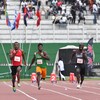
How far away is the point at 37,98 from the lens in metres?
19.2

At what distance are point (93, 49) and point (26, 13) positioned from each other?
19.7 feet

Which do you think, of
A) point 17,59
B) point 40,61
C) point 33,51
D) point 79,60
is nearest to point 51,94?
point 40,61

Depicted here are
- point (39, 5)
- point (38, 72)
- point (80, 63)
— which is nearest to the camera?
point (38, 72)

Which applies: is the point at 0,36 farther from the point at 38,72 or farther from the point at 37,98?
the point at 37,98

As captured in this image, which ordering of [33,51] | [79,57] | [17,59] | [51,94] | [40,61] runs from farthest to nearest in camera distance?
[33,51]
[79,57]
[40,61]
[17,59]
[51,94]

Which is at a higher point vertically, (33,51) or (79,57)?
(79,57)

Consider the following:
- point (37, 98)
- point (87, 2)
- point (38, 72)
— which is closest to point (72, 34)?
point (87, 2)

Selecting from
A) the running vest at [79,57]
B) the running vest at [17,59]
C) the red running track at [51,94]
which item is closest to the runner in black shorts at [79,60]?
the running vest at [79,57]

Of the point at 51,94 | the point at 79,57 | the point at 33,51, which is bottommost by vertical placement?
the point at 33,51

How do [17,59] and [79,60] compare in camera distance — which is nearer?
[17,59]

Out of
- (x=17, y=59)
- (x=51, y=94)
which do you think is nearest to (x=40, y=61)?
(x=17, y=59)

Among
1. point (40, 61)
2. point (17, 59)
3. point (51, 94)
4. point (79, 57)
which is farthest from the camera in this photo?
point (79, 57)

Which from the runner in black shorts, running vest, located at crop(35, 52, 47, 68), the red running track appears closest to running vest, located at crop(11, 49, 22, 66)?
running vest, located at crop(35, 52, 47, 68)

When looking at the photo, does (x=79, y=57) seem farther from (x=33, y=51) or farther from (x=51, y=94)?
(x=33, y=51)
